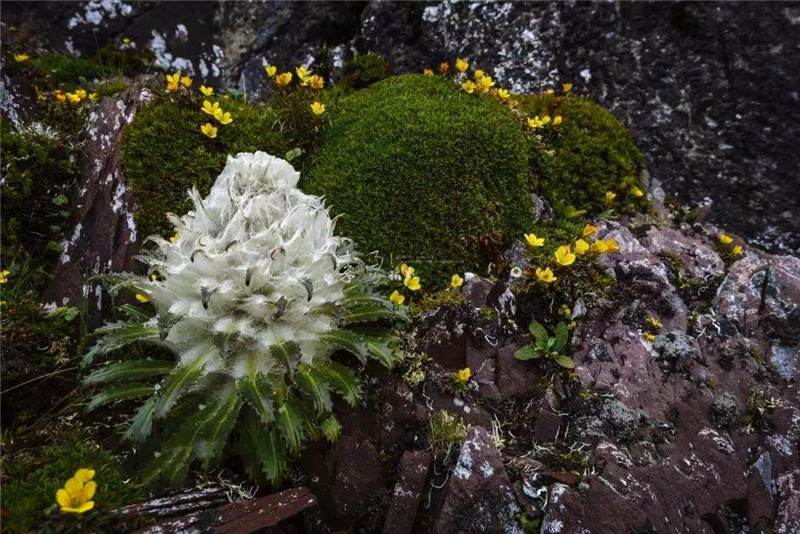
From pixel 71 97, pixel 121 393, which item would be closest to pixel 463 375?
pixel 121 393

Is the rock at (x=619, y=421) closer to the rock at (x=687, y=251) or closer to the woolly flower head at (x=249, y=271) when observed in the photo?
the rock at (x=687, y=251)

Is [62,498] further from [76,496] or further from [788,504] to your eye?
[788,504]

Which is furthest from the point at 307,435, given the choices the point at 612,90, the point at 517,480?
the point at 612,90

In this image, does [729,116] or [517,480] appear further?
[729,116]

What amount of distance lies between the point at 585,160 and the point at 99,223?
16.5 ft

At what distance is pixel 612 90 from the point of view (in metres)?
6.86

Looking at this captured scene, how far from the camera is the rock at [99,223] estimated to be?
4.35 metres

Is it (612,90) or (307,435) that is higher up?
(612,90)

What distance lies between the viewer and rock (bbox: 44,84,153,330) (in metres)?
4.35

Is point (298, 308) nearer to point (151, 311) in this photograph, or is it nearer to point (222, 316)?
point (222, 316)

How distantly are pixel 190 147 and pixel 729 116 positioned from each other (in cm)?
658

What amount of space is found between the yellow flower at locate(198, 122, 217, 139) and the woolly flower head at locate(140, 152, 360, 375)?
1.66m

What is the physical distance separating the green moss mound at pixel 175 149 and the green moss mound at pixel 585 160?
9.41 ft

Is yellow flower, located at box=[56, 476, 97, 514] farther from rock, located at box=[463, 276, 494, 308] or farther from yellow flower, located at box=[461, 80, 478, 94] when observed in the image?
yellow flower, located at box=[461, 80, 478, 94]
